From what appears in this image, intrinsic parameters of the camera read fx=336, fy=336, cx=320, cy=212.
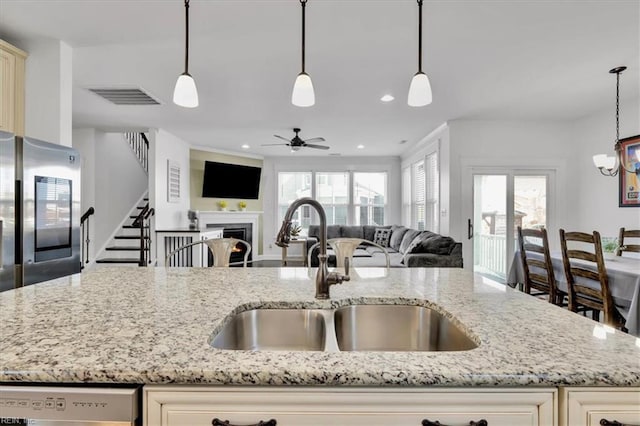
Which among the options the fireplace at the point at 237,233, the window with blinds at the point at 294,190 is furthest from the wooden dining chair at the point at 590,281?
the window with blinds at the point at 294,190

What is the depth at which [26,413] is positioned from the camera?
0.71 meters

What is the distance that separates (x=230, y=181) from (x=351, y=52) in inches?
207

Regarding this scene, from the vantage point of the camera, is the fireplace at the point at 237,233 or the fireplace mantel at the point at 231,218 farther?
the fireplace at the point at 237,233

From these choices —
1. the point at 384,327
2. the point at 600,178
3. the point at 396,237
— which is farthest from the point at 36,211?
the point at 600,178

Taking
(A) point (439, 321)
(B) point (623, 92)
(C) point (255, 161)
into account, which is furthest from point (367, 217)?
(A) point (439, 321)

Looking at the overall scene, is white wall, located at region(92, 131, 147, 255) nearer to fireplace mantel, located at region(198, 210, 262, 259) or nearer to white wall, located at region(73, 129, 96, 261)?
white wall, located at region(73, 129, 96, 261)

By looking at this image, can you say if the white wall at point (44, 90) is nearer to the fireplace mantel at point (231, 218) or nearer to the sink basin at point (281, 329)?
the sink basin at point (281, 329)

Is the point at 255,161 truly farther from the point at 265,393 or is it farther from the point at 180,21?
the point at 265,393

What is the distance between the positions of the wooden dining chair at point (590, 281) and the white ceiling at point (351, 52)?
1580 millimetres

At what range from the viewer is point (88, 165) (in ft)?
18.3

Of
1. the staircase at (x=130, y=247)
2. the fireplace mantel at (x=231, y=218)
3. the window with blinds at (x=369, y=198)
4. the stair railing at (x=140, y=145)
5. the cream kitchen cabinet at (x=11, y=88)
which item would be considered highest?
the stair railing at (x=140, y=145)

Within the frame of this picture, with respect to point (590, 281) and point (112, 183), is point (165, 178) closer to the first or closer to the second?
point (112, 183)

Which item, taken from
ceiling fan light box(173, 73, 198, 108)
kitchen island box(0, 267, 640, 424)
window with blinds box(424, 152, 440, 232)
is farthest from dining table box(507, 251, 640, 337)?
ceiling fan light box(173, 73, 198, 108)

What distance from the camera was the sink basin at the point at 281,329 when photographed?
122cm
